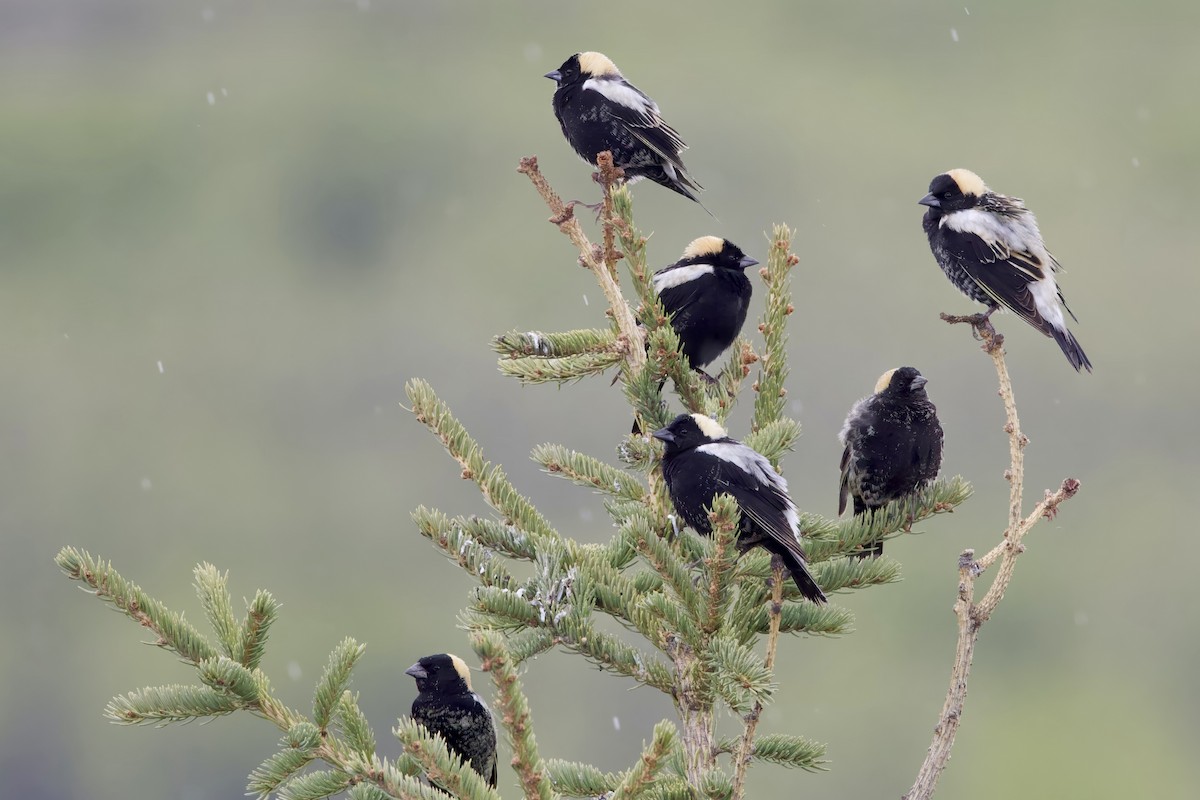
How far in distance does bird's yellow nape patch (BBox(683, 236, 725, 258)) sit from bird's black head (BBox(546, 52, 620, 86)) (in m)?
1.16

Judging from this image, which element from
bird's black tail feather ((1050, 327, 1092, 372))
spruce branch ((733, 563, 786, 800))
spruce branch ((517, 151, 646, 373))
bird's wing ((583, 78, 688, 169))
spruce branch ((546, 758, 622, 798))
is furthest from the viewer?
bird's wing ((583, 78, 688, 169))

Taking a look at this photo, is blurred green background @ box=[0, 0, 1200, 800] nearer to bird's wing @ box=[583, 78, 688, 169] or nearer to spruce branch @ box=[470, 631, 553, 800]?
bird's wing @ box=[583, 78, 688, 169]

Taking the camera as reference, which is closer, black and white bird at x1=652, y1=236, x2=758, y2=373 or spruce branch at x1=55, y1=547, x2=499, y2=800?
spruce branch at x1=55, y1=547, x2=499, y2=800

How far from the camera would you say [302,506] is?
121125 millimetres

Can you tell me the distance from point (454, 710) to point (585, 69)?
12.4ft

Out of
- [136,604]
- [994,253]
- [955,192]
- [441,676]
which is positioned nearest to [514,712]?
[136,604]

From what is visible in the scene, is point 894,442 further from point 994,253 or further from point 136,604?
point 136,604

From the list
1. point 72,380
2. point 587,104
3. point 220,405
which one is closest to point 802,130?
point 220,405

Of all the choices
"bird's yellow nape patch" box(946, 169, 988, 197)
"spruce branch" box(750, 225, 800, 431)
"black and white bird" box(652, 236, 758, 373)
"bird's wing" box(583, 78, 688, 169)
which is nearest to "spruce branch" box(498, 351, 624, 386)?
"spruce branch" box(750, 225, 800, 431)

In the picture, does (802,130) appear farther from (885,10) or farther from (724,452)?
(724,452)

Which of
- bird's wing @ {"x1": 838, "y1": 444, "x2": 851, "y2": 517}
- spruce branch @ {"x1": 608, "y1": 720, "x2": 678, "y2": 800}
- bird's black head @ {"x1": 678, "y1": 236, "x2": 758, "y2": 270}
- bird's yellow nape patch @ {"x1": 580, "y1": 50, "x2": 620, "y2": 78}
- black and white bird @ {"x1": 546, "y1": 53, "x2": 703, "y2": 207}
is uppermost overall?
bird's yellow nape patch @ {"x1": 580, "y1": 50, "x2": 620, "y2": 78}

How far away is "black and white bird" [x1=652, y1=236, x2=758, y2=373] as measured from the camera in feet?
22.7

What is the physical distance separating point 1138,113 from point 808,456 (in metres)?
86.0

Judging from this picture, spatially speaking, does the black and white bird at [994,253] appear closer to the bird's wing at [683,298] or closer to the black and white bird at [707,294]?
the black and white bird at [707,294]
